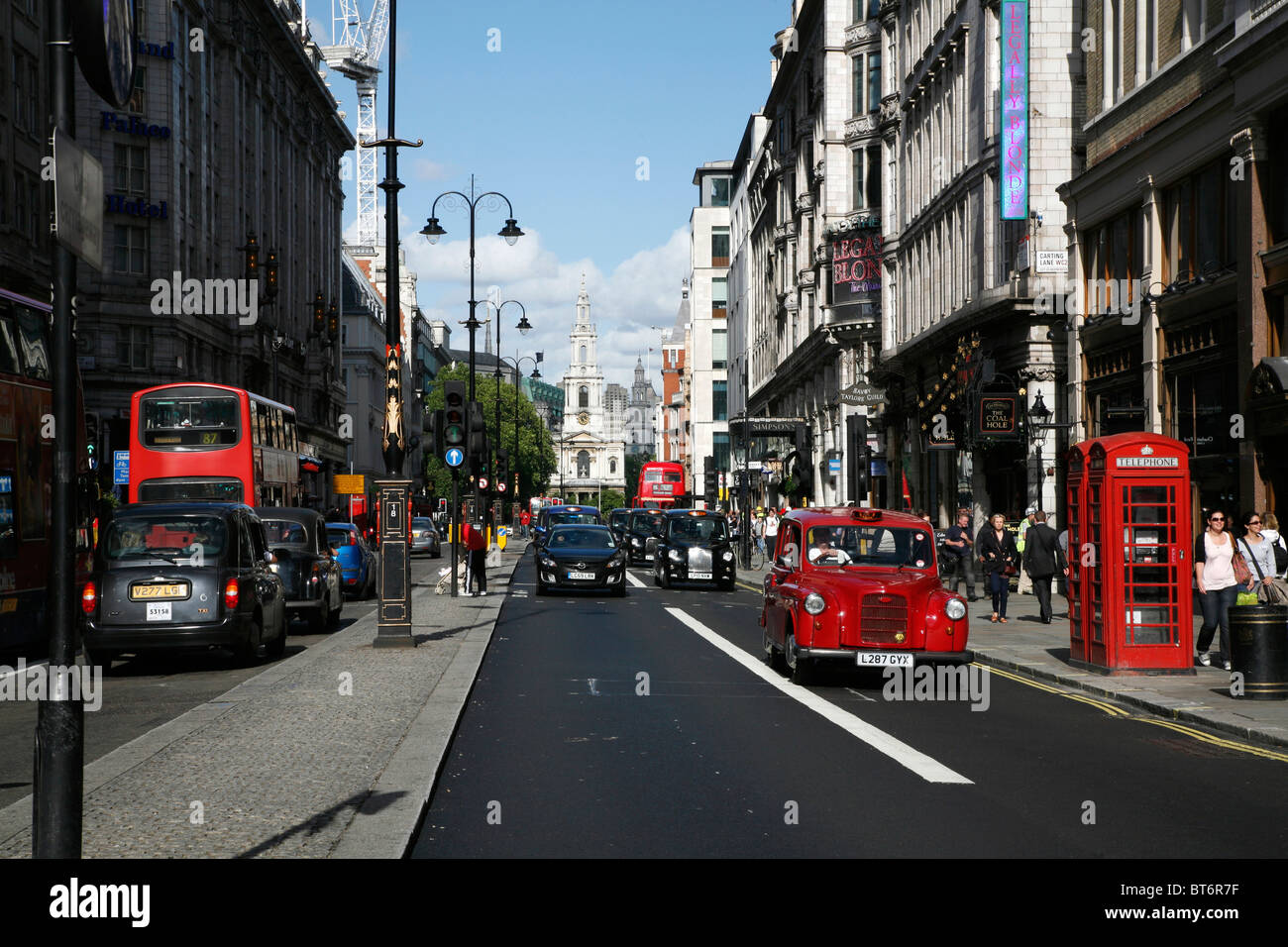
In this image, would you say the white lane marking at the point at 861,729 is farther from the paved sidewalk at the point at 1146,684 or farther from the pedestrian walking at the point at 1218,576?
the pedestrian walking at the point at 1218,576

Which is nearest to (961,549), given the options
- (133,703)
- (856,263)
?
(133,703)

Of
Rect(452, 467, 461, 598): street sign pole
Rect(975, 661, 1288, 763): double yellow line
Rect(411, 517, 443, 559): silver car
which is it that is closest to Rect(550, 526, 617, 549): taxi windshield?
Rect(452, 467, 461, 598): street sign pole

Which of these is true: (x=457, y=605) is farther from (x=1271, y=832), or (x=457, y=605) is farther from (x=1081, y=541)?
(x=1271, y=832)

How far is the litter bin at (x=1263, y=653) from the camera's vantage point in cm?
1448

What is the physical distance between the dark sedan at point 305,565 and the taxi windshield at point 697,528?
16130mm

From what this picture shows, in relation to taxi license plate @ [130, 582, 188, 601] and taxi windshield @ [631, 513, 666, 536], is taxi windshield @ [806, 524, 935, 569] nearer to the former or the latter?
taxi license plate @ [130, 582, 188, 601]

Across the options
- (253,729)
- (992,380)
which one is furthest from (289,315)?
(253,729)

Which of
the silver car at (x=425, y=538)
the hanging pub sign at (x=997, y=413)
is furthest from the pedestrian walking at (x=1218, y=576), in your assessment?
the silver car at (x=425, y=538)

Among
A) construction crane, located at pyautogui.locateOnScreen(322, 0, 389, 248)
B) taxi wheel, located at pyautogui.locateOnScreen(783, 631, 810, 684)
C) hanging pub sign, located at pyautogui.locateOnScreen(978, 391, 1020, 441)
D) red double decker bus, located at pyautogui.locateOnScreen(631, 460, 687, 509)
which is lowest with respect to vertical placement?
taxi wheel, located at pyautogui.locateOnScreen(783, 631, 810, 684)

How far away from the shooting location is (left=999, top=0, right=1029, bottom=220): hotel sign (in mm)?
33812

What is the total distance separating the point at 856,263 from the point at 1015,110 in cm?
1953

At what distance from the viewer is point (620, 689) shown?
15.1 meters

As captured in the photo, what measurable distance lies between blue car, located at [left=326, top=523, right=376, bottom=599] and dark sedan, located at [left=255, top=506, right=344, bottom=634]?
6.03 m
